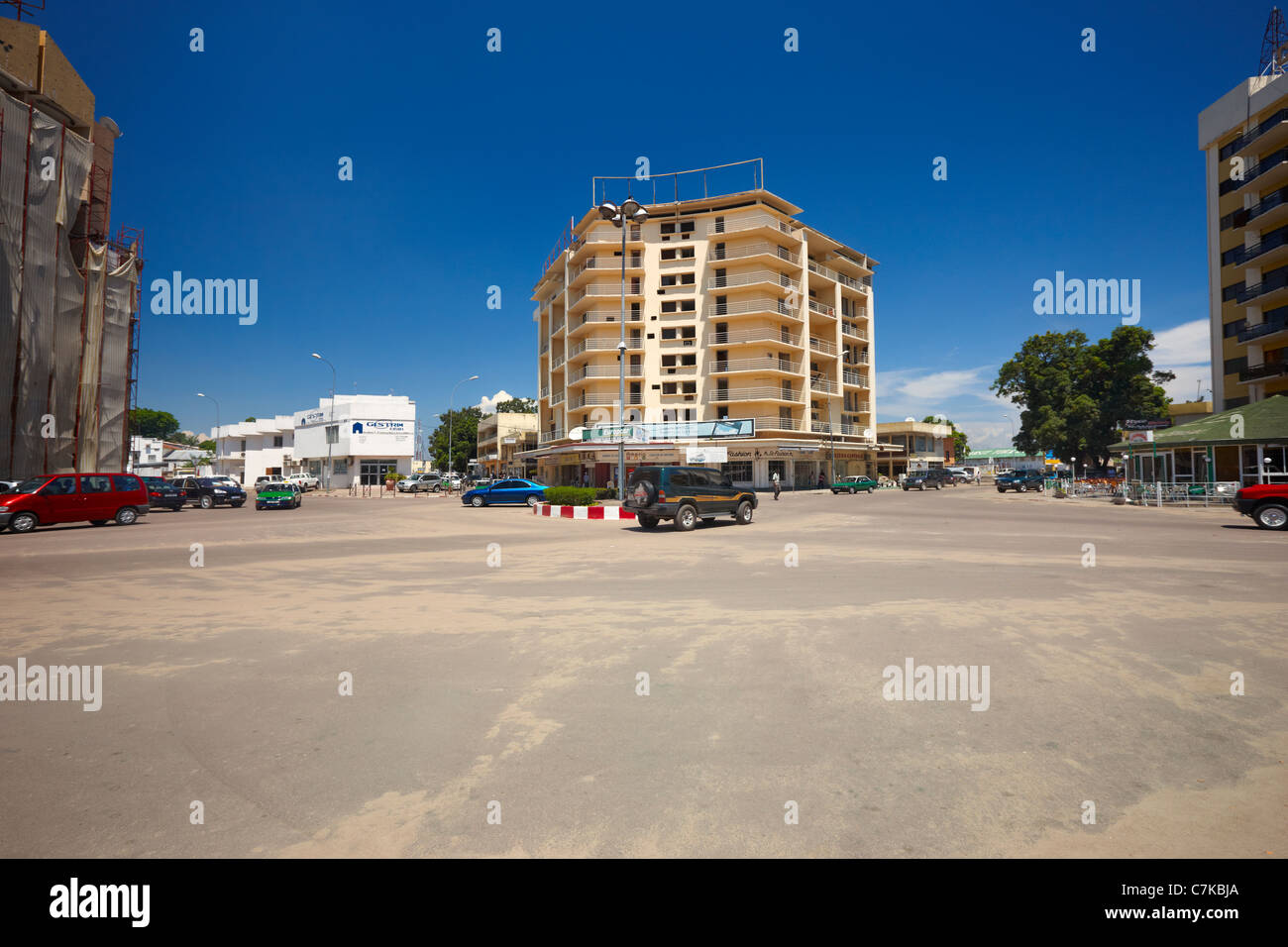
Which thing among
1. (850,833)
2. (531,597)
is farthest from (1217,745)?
(531,597)

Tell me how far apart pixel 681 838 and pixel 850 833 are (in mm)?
774

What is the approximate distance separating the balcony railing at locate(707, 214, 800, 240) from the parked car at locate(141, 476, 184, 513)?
42.0 m

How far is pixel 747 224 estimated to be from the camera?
52.0 metres

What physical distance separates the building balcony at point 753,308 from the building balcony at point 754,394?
6007 mm

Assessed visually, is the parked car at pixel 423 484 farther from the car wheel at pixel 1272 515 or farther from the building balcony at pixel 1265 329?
the building balcony at pixel 1265 329

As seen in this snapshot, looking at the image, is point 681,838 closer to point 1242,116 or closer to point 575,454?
point 575,454

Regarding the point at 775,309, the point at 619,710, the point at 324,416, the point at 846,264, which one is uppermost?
the point at 846,264

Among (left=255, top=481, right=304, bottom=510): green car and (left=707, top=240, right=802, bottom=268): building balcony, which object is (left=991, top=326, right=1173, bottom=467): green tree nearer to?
(left=707, top=240, right=802, bottom=268): building balcony

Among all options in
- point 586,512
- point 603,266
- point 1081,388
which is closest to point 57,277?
point 586,512

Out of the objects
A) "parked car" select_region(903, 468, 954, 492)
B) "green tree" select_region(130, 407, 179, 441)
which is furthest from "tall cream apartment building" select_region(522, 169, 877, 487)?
"green tree" select_region(130, 407, 179, 441)

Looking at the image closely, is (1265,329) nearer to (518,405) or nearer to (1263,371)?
(1263,371)

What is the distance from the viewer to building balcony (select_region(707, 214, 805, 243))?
5144cm

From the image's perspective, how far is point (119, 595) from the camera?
29.3 ft

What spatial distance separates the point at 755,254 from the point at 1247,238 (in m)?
31.5
